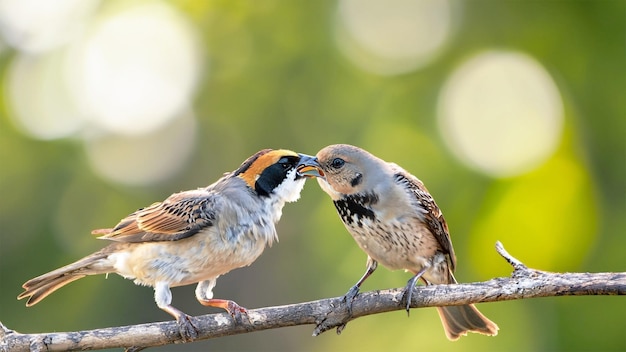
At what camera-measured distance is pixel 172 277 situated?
6430mm

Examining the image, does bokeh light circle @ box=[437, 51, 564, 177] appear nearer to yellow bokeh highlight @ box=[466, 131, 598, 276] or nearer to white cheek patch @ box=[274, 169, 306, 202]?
yellow bokeh highlight @ box=[466, 131, 598, 276]

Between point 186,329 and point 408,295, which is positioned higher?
point 186,329

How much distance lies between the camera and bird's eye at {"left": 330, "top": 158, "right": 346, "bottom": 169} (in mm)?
6891

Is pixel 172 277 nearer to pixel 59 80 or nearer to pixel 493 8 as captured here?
pixel 493 8

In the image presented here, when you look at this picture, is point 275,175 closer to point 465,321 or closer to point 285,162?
point 285,162

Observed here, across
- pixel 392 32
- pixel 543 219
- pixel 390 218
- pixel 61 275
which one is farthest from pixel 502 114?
pixel 61 275

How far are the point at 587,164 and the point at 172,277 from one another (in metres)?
5.71

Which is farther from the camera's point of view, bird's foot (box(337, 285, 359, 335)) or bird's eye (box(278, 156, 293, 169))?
bird's eye (box(278, 156, 293, 169))

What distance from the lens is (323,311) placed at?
5816 millimetres

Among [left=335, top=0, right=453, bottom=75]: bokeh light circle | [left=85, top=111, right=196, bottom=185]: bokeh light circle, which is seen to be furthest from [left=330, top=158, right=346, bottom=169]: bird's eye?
[left=85, top=111, right=196, bottom=185]: bokeh light circle

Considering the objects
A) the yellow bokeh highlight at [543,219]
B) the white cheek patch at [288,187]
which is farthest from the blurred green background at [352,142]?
the white cheek patch at [288,187]

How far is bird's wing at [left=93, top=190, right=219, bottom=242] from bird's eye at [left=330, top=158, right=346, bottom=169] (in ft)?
3.06

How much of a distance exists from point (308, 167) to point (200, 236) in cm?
107

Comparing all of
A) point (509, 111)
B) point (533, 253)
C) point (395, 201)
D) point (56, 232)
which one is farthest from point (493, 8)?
point (56, 232)
